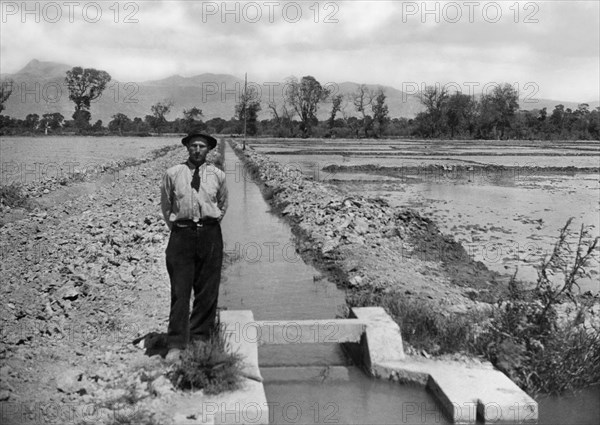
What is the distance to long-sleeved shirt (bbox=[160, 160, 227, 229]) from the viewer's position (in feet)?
17.7

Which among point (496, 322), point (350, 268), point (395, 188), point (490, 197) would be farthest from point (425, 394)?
point (395, 188)

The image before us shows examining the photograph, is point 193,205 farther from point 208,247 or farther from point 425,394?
point 425,394

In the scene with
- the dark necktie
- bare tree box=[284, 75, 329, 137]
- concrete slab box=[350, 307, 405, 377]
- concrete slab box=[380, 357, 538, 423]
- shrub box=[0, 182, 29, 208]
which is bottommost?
concrete slab box=[380, 357, 538, 423]

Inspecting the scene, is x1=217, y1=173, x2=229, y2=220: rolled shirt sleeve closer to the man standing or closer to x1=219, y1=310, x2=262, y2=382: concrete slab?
the man standing

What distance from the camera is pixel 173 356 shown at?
5.42 m

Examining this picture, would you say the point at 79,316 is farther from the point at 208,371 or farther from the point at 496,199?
the point at 496,199

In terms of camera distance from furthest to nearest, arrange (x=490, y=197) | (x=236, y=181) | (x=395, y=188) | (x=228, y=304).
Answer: (x=236, y=181), (x=395, y=188), (x=490, y=197), (x=228, y=304)

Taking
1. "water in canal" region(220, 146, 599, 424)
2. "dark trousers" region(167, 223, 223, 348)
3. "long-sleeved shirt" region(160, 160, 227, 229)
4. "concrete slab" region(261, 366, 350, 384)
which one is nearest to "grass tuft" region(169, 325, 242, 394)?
"dark trousers" region(167, 223, 223, 348)

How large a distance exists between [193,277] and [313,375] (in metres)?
1.33

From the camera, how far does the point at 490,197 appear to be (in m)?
→ 20.9

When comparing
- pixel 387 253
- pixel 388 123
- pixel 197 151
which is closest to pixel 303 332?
pixel 197 151

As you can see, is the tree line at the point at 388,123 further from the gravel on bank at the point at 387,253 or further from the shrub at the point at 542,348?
the shrub at the point at 542,348

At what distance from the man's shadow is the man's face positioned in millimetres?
1524

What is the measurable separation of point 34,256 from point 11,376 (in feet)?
14.6
